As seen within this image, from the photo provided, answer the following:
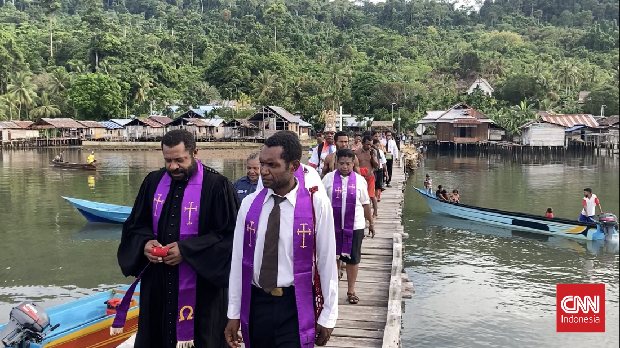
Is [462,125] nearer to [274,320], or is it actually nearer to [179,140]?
[179,140]

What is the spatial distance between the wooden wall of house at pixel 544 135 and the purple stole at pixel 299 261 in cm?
5354

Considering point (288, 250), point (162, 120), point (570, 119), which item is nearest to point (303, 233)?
point (288, 250)

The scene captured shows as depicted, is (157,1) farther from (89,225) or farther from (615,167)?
(615,167)

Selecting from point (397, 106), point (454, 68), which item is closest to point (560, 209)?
point (397, 106)

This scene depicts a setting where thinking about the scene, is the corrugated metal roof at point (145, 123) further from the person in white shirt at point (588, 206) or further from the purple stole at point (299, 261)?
the purple stole at point (299, 261)

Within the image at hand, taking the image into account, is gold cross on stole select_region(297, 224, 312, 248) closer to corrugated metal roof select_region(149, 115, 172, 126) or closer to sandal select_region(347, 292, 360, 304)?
sandal select_region(347, 292, 360, 304)

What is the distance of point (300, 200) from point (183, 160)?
0.98m

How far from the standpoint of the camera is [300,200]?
3.12m

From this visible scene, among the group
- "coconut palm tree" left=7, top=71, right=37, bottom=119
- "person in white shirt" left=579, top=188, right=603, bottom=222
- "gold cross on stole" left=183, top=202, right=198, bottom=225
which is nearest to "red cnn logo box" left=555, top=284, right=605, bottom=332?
"gold cross on stole" left=183, top=202, right=198, bottom=225

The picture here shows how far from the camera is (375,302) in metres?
7.11

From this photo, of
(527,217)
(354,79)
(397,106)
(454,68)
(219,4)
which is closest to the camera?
(527,217)

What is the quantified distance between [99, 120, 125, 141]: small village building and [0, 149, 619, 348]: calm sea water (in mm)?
33656

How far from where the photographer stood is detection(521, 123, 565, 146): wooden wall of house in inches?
2045

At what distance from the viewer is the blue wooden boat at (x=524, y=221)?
15.8 meters
